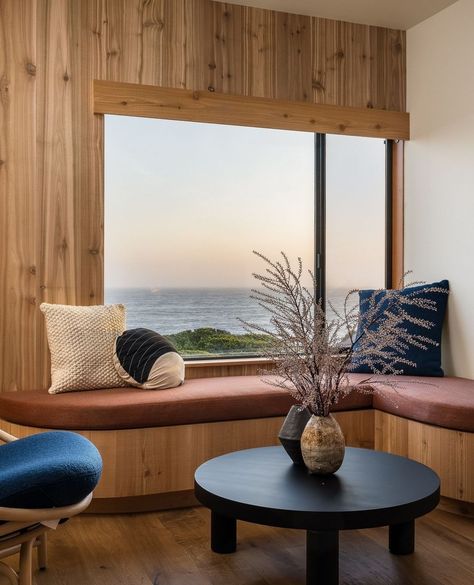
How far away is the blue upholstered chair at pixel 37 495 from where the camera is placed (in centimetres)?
189

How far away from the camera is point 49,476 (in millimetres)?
1938

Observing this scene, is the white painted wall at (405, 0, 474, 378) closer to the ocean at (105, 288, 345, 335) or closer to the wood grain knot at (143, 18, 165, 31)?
the ocean at (105, 288, 345, 335)

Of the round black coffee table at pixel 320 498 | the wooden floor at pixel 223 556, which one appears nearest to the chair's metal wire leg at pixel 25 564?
the wooden floor at pixel 223 556

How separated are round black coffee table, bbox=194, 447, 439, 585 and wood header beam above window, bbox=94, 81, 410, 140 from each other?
2.11 metres

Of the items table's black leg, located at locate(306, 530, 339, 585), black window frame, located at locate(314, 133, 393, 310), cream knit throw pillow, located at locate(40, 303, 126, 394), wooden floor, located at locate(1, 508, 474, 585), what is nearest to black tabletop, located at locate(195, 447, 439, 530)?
table's black leg, located at locate(306, 530, 339, 585)

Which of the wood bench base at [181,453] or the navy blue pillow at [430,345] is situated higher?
the navy blue pillow at [430,345]

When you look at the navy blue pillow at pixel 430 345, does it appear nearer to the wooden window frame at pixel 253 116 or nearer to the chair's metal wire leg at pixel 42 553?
the wooden window frame at pixel 253 116

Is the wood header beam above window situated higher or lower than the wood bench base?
higher

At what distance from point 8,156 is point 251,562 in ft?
7.74

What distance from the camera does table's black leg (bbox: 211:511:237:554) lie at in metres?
2.63

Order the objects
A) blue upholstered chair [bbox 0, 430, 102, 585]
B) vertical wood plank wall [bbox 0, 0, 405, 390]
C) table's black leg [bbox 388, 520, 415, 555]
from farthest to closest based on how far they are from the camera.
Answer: vertical wood plank wall [bbox 0, 0, 405, 390] → table's black leg [bbox 388, 520, 415, 555] → blue upholstered chair [bbox 0, 430, 102, 585]

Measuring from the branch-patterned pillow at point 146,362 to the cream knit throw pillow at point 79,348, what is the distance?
59 mm

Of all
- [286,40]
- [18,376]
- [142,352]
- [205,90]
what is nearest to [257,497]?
[142,352]

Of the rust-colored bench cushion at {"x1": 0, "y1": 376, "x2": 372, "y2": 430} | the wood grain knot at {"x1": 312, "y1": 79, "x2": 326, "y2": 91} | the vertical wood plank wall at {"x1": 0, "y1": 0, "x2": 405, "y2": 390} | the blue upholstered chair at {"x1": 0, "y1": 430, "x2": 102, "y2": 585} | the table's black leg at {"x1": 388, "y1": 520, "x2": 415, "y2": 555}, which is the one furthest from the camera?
the wood grain knot at {"x1": 312, "y1": 79, "x2": 326, "y2": 91}
